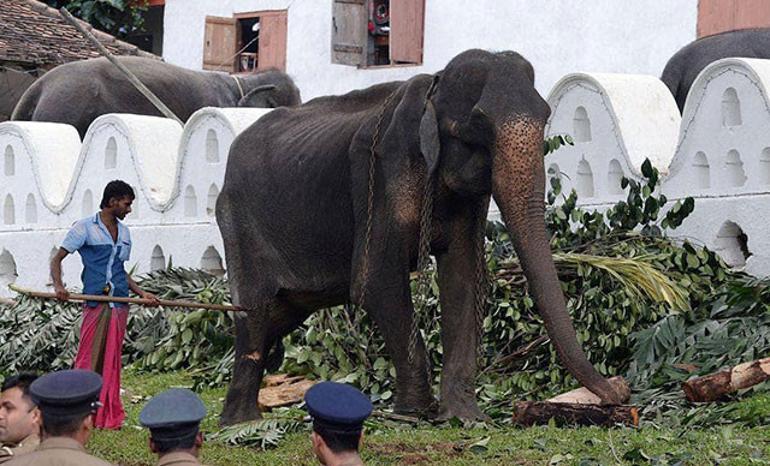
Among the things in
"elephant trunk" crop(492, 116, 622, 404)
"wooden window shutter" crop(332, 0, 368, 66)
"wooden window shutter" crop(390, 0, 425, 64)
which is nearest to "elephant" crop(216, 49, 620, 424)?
"elephant trunk" crop(492, 116, 622, 404)

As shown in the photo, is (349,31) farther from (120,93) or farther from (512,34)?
(120,93)

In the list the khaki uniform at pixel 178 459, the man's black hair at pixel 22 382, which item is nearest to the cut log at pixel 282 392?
the man's black hair at pixel 22 382

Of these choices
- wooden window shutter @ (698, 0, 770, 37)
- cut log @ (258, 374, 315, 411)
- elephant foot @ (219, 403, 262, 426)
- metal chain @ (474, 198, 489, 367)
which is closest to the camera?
metal chain @ (474, 198, 489, 367)

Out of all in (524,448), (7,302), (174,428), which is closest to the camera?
(174,428)

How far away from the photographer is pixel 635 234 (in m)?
13.8

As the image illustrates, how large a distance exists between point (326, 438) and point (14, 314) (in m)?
11.4

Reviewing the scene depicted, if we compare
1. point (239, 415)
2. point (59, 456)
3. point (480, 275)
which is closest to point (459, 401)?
point (480, 275)

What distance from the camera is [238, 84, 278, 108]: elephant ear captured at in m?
24.5

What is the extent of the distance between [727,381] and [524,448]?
5.18 feet

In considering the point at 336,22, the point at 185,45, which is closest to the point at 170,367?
the point at 336,22

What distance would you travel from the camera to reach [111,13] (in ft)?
112

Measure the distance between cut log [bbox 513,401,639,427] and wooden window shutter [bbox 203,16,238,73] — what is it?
71.2 ft

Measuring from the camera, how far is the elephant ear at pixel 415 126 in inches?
430

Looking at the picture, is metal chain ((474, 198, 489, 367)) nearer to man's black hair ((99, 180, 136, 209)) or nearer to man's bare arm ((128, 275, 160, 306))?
man's bare arm ((128, 275, 160, 306))
